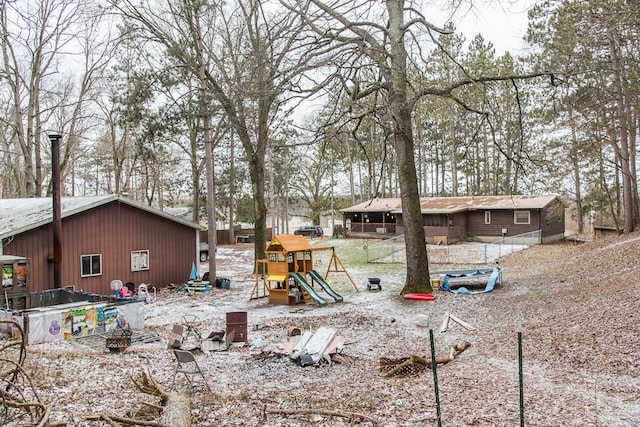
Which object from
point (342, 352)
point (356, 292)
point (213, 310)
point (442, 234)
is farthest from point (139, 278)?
point (442, 234)

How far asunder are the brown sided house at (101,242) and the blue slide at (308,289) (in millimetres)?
7249

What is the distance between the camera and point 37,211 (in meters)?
19.6

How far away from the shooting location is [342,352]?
10.4 metres

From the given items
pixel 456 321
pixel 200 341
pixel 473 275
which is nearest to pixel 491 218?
pixel 473 275

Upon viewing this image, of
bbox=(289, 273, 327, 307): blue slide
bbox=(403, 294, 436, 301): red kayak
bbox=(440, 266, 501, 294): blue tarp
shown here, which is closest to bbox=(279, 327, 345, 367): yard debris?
bbox=(289, 273, 327, 307): blue slide

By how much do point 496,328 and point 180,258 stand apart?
49.8 ft

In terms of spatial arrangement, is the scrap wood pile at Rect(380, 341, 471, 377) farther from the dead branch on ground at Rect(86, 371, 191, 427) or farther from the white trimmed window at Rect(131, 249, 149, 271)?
the white trimmed window at Rect(131, 249, 149, 271)

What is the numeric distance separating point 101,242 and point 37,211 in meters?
2.89

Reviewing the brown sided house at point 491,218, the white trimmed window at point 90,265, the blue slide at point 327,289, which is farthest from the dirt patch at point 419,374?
the brown sided house at point 491,218

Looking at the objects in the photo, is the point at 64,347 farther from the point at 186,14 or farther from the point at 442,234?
the point at 442,234

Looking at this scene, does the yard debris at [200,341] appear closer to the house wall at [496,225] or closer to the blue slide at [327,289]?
the blue slide at [327,289]

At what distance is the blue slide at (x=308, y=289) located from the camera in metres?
16.5

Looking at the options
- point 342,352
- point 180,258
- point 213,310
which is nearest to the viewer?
point 342,352

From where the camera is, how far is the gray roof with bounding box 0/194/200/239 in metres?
17.1
